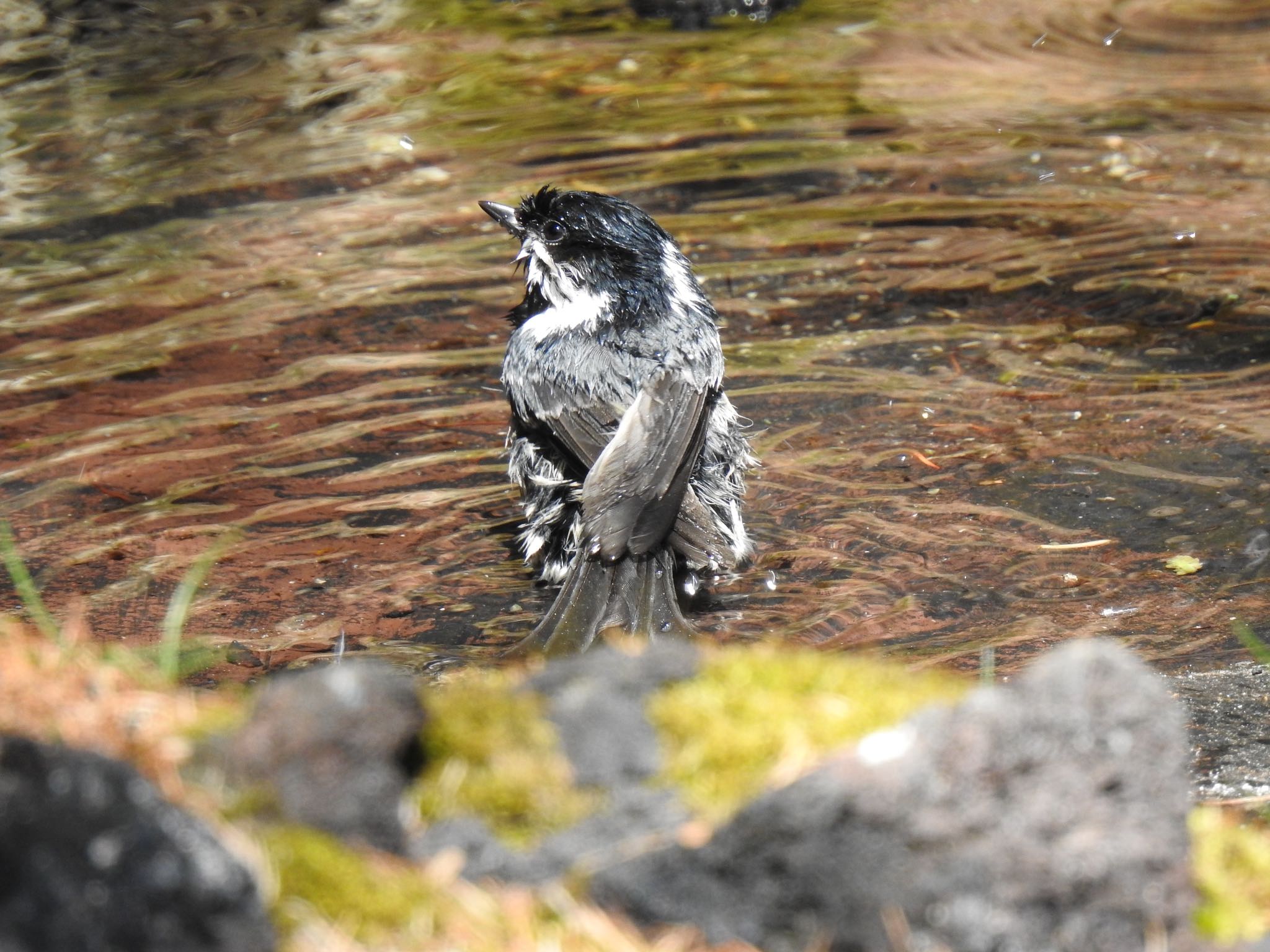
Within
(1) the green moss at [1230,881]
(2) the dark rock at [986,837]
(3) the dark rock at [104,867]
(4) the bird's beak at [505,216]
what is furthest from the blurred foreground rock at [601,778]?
(4) the bird's beak at [505,216]

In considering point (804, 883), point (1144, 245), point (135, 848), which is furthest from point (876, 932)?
point (1144, 245)

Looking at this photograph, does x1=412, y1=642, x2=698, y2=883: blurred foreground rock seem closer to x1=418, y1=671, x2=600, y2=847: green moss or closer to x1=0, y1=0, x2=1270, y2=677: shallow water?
x1=418, y1=671, x2=600, y2=847: green moss

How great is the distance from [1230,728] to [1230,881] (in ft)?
4.95

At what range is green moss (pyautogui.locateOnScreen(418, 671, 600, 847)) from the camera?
7.59ft

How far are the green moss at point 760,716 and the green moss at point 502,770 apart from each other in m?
0.17

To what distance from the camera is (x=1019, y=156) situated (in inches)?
375

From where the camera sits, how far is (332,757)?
228 cm

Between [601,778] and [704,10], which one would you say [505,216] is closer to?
[601,778]

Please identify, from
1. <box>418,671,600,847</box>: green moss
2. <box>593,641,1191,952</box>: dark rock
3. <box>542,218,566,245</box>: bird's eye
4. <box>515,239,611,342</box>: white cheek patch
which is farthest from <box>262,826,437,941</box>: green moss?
<box>542,218,566,245</box>: bird's eye

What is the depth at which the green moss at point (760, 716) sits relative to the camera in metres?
2.29

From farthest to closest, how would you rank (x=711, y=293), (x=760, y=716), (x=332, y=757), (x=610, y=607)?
1. (x=711, y=293)
2. (x=610, y=607)
3. (x=760, y=716)
4. (x=332, y=757)

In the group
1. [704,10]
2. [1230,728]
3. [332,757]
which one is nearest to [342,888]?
[332,757]

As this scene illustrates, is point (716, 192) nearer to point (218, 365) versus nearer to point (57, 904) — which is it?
point (218, 365)

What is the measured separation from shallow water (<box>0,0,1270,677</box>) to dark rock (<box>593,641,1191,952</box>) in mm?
2405
